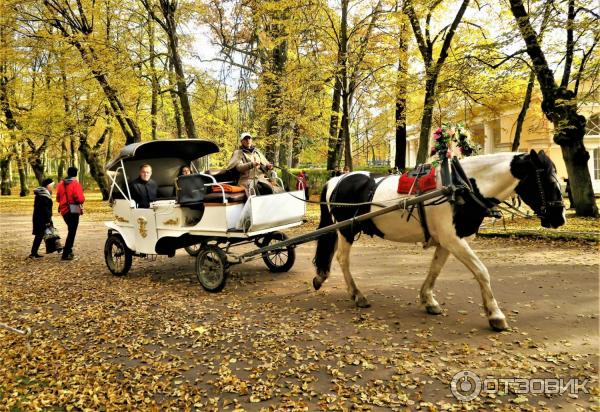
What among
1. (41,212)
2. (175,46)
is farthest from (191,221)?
(175,46)

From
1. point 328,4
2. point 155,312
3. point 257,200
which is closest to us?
point 155,312

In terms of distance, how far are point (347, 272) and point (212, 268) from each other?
7.89 feet

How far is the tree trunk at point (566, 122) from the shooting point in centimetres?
1280

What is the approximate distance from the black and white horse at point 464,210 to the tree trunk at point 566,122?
353 inches

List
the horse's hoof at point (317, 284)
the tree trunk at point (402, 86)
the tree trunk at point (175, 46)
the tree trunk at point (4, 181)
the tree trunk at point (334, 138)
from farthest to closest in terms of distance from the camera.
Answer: the tree trunk at point (4, 181) < the tree trunk at point (334, 138) < the tree trunk at point (175, 46) < the tree trunk at point (402, 86) < the horse's hoof at point (317, 284)

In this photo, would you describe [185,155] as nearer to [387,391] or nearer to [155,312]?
[155,312]

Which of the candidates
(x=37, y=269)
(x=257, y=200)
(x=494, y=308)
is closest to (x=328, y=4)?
(x=257, y=200)

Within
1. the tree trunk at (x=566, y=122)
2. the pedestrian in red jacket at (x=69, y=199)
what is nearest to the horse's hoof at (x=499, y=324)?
the pedestrian in red jacket at (x=69, y=199)

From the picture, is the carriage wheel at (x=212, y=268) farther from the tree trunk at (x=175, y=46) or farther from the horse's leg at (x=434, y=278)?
the tree trunk at (x=175, y=46)

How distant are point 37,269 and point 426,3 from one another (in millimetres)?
13338

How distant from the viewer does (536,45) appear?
12.7 m

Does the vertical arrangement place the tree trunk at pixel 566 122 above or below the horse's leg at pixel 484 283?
above

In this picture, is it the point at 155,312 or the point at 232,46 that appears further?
the point at 232,46

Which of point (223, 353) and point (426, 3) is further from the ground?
point (426, 3)
